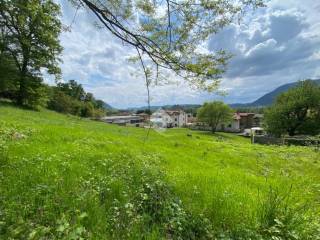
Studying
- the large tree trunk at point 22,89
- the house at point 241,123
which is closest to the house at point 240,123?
the house at point 241,123

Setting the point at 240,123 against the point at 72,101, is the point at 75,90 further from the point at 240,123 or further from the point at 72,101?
the point at 240,123

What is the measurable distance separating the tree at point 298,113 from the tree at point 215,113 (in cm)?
2736

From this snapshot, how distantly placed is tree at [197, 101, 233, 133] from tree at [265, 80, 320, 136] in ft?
89.8

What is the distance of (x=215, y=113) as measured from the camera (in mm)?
81812

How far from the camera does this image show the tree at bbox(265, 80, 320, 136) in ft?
165

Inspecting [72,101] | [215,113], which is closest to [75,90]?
[72,101]

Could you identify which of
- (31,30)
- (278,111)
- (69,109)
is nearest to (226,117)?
(278,111)

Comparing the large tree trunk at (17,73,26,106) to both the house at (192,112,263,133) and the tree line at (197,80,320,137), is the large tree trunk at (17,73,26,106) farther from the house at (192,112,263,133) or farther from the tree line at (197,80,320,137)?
the house at (192,112,263,133)

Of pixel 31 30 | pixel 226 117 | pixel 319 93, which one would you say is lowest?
pixel 226 117

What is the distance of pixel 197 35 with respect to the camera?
525 cm

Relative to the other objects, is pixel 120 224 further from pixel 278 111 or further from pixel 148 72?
pixel 278 111

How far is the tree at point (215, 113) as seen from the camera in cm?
8162

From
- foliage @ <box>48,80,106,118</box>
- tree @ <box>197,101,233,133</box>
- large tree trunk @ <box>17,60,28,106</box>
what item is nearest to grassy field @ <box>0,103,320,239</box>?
large tree trunk @ <box>17,60,28,106</box>

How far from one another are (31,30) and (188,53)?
29.1 m
